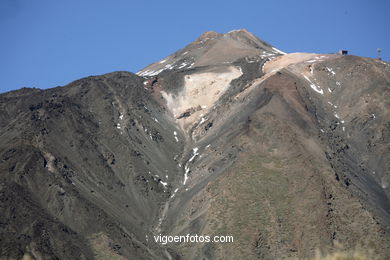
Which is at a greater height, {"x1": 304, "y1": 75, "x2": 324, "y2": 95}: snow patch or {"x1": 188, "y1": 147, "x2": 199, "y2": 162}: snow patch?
{"x1": 304, "y1": 75, "x2": 324, "y2": 95}: snow patch

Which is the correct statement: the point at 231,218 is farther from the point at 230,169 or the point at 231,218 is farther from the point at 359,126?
the point at 359,126

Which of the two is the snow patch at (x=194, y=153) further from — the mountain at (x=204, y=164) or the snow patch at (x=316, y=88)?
the snow patch at (x=316, y=88)

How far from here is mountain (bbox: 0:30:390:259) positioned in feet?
393

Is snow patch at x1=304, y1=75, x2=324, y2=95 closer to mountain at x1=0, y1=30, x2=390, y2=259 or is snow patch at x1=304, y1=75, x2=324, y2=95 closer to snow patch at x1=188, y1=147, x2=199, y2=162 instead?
mountain at x1=0, y1=30, x2=390, y2=259

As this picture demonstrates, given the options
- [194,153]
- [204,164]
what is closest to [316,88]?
[194,153]

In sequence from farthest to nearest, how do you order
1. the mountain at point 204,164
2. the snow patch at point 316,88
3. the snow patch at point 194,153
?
the snow patch at point 316,88
the snow patch at point 194,153
the mountain at point 204,164

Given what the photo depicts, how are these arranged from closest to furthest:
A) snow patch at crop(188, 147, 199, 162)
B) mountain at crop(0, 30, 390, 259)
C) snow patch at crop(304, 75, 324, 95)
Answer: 1. mountain at crop(0, 30, 390, 259)
2. snow patch at crop(188, 147, 199, 162)
3. snow patch at crop(304, 75, 324, 95)

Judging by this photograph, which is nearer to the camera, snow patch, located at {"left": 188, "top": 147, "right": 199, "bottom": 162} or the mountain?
the mountain

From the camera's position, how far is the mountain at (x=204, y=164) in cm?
11969

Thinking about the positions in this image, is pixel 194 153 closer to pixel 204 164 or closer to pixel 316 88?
pixel 204 164

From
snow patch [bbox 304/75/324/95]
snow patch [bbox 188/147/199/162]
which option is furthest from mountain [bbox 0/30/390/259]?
snow patch [bbox 304/75/324/95]

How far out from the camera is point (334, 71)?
601 ft

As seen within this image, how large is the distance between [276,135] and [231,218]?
27.3 m

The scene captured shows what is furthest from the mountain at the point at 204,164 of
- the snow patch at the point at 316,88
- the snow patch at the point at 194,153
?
the snow patch at the point at 316,88
